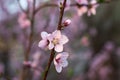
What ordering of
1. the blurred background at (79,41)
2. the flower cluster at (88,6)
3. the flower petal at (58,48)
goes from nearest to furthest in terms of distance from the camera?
1. the flower petal at (58,48)
2. the flower cluster at (88,6)
3. the blurred background at (79,41)

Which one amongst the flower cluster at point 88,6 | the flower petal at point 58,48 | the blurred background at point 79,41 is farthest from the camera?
the blurred background at point 79,41

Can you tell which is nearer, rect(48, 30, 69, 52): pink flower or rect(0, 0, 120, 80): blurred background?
rect(48, 30, 69, 52): pink flower

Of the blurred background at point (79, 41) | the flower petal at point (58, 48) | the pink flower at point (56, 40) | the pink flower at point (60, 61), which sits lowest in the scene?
the blurred background at point (79, 41)

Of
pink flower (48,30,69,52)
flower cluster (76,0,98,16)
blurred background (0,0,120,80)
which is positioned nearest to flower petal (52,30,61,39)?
pink flower (48,30,69,52)

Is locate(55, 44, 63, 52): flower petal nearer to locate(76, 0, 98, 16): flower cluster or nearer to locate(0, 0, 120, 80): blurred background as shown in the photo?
locate(76, 0, 98, 16): flower cluster

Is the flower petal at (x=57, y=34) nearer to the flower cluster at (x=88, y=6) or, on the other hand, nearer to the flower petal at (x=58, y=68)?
the flower petal at (x=58, y=68)

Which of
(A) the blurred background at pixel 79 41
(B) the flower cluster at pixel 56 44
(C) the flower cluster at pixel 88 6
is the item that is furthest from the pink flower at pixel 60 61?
(A) the blurred background at pixel 79 41

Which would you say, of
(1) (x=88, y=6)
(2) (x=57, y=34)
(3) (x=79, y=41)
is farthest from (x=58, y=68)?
(3) (x=79, y=41)
